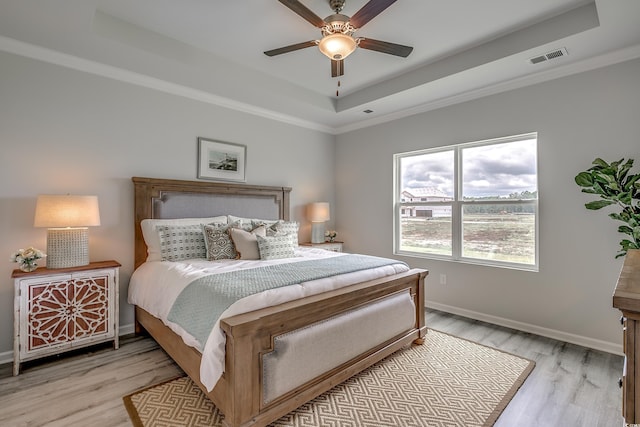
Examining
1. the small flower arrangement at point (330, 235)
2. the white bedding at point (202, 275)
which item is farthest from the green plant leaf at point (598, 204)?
the small flower arrangement at point (330, 235)

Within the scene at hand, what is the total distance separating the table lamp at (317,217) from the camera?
4574 mm

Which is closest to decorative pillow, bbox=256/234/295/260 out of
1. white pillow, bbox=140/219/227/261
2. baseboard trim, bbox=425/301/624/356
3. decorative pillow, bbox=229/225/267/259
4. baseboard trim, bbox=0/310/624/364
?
decorative pillow, bbox=229/225/267/259

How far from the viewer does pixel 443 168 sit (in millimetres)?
4051

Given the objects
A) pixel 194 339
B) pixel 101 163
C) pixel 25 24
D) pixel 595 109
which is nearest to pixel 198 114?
pixel 101 163

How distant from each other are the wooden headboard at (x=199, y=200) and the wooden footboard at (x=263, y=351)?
122cm

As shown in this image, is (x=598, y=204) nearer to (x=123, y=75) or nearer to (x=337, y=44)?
(x=337, y=44)

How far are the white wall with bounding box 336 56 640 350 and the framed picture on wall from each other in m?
2.45

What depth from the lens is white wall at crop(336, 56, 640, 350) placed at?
9.11 feet

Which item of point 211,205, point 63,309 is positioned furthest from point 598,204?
point 63,309

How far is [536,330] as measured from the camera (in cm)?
319

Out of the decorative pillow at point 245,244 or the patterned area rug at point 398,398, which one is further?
the decorative pillow at point 245,244

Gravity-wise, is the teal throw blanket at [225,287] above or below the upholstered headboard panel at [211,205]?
below

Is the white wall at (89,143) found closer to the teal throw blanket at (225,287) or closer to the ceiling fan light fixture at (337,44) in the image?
the teal throw blanket at (225,287)

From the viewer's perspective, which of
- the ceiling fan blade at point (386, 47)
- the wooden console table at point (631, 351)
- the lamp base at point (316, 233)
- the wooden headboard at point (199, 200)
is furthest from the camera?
the lamp base at point (316, 233)
